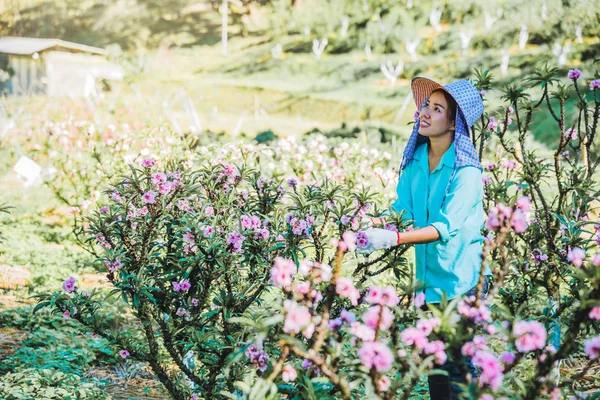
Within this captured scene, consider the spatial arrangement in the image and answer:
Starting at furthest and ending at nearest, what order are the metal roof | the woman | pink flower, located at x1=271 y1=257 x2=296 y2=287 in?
the metal roof, the woman, pink flower, located at x1=271 y1=257 x2=296 y2=287

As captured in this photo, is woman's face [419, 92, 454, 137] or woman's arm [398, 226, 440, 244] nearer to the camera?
woman's arm [398, 226, 440, 244]

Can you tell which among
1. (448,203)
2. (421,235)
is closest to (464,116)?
(448,203)

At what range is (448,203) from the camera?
6.84ft

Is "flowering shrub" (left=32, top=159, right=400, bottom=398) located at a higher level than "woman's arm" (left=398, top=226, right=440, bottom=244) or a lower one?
lower

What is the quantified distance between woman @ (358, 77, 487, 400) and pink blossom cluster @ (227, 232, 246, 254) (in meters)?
0.43

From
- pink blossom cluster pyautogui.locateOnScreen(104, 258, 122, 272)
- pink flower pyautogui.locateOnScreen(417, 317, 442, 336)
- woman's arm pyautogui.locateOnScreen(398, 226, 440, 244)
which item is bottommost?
pink blossom cluster pyautogui.locateOnScreen(104, 258, 122, 272)

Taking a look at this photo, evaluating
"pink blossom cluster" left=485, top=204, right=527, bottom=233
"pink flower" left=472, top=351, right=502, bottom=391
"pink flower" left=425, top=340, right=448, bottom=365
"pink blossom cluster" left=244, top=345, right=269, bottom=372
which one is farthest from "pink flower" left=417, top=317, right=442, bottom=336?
"pink blossom cluster" left=244, top=345, right=269, bottom=372

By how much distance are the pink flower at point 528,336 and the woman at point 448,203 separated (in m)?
0.75

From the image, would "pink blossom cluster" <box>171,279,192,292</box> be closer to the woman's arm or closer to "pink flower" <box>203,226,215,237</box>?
"pink flower" <box>203,226,215,237</box>

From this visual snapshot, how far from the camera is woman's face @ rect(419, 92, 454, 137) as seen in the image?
2223 millimetres

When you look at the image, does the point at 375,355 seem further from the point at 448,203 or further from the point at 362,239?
the point at 448,203

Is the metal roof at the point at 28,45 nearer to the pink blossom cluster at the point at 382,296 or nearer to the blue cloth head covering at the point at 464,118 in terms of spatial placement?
the blue cloth head covering at the point at 464,118

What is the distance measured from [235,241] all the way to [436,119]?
0.87m

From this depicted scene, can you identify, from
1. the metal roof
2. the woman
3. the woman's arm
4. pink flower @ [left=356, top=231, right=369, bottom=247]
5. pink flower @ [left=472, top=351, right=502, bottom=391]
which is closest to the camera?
pink flower @ [left=472, top=351, right=502, bottom=391]
